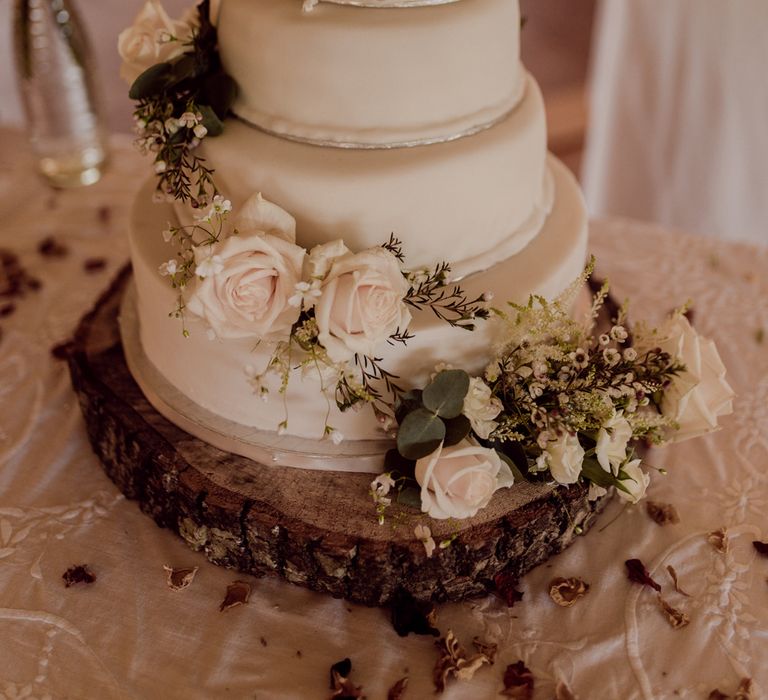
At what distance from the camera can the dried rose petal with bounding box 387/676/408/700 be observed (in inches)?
51.8

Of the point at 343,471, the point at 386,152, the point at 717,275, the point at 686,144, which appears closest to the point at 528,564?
the point at 343,471

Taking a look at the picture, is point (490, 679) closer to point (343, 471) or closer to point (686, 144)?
point (343, 471)

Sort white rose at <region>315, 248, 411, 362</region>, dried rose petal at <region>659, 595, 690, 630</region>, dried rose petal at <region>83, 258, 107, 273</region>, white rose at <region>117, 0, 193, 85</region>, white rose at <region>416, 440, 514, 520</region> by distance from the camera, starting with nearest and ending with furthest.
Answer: white rose at <region>315, 248, 411, 362</region> < white rose at <region>416, 440, 514, 520</region> < dried rose petal at <region>659, 595, 690, 630</region> < white rose at <region>117, 0, 193, 85</region> < dried rose petal at <region>83, 258, 107, 273</region>

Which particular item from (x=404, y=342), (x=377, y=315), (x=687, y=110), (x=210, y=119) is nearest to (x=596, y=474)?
(x=404, y=342)

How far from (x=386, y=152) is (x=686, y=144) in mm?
2638

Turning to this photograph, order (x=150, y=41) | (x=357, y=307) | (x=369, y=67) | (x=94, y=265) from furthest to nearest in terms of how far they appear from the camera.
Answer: (x=94, y=265) < (x=150, y=41) < (x=369, y=67) < (x=357, y=307)

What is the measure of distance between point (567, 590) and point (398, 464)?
1.34 feet

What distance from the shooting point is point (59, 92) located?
2500mm

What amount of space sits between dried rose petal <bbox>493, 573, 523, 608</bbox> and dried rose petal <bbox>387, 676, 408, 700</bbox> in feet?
0.80

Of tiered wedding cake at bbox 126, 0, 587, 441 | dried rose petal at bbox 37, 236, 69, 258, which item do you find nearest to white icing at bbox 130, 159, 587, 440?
tiered wedding cake at bbox 126, 0, 587, 441

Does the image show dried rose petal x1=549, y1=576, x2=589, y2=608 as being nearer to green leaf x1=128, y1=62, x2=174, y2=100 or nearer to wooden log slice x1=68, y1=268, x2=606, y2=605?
wooden log slice x1=68, y1=268, x2=606, y2=605

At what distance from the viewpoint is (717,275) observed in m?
2.35

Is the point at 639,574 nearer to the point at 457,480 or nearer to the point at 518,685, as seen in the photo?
the point at 518,685

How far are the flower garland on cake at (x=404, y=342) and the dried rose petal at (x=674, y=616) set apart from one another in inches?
8.7
